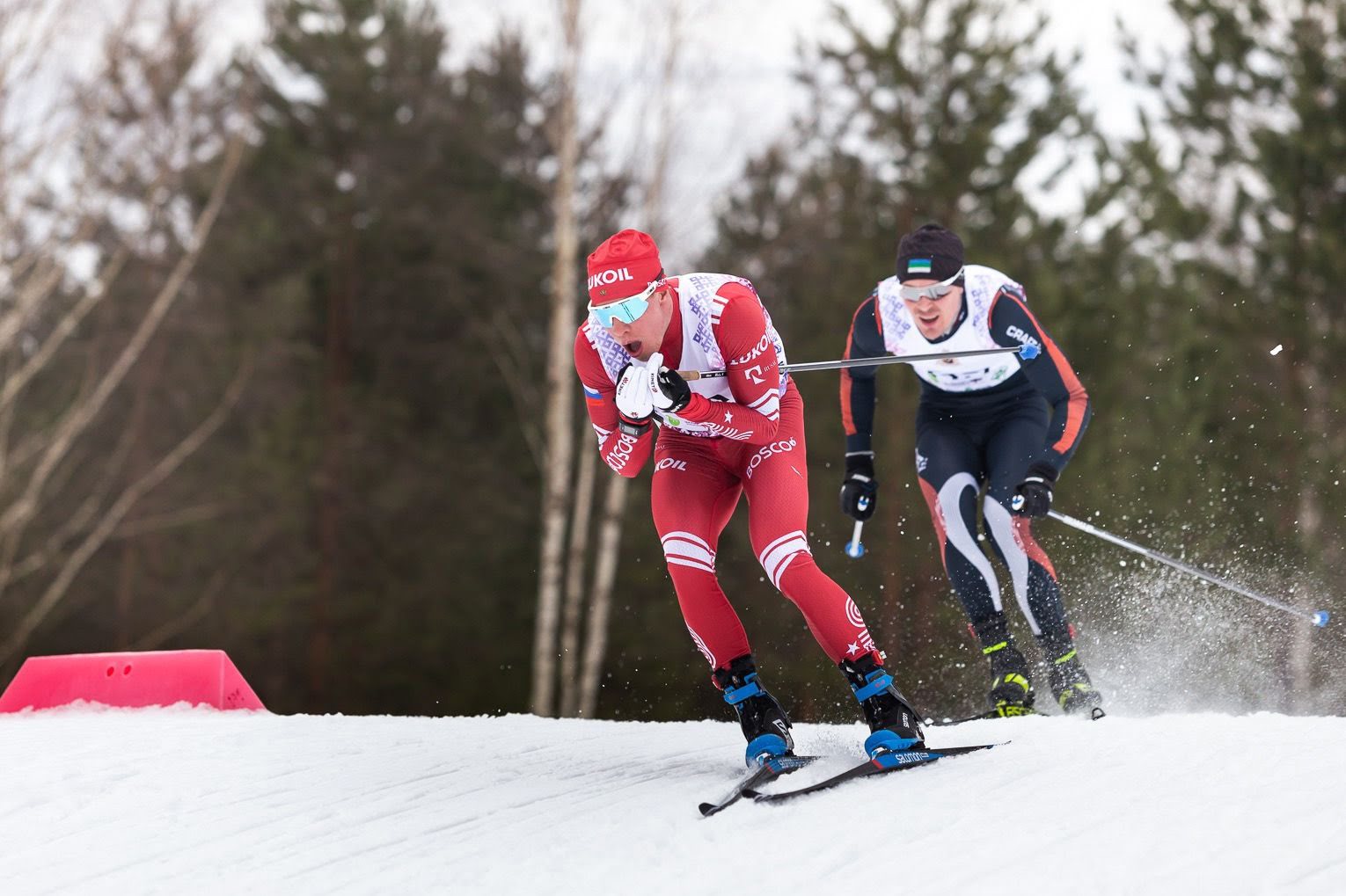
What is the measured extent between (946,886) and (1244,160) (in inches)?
496

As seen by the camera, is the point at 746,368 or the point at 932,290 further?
the point at 932,290

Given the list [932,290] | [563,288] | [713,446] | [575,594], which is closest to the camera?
[713,446]

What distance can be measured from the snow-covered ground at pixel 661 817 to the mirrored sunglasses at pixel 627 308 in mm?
1156

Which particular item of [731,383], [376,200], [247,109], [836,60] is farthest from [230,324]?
[731,383]

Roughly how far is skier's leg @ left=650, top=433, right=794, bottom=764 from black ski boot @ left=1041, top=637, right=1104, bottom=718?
1.48 metres

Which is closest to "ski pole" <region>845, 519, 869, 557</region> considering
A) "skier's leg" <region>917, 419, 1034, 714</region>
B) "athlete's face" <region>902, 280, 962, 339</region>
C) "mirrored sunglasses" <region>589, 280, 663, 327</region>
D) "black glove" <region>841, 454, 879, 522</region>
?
"black glove" <region>841, 454, 879, 522</region>

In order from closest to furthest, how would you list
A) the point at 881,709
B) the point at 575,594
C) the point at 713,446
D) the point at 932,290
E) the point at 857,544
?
the point at 881,709 → the point at 713,446 → the point at 932,290 → the point at 857,544 → the point at 575,594

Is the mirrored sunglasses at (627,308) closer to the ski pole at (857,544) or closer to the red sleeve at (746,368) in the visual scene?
the red sleeve at (746,368)

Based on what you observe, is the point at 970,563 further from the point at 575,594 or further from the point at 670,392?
the point at 575,594

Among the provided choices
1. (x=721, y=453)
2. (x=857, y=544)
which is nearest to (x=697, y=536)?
(x=721, y=453)

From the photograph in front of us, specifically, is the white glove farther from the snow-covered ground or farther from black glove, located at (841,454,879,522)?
black glove, located at (841,454,879,522)

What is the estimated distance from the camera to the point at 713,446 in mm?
3547

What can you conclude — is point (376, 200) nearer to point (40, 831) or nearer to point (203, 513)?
point (203, 513)

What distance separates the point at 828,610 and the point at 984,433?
1698mm
